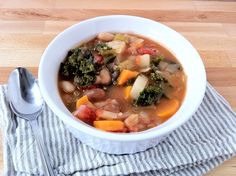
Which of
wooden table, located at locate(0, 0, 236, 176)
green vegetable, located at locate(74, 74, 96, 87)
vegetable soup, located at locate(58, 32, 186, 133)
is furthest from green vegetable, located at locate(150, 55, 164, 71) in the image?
wooden table, located at locate(0, 0, 236, 176)

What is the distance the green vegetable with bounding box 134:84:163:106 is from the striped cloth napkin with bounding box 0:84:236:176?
0.55 feet

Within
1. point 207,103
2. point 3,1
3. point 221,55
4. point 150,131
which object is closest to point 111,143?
point 150,131

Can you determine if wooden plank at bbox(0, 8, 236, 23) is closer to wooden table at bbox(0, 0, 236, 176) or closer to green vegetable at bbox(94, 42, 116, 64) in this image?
wooden table at bbox(0, 0, 236, 176)

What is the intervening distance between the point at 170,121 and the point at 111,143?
205mm

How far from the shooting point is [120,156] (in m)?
1.39

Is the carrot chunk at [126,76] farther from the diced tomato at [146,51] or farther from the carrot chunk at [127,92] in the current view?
the diced tomato at [146,51]

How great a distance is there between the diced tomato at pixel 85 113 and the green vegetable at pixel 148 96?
0.16 meters

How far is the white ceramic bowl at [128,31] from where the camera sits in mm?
1233

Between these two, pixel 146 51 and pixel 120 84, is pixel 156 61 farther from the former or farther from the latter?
pixel 120 84

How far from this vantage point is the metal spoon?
1.44m

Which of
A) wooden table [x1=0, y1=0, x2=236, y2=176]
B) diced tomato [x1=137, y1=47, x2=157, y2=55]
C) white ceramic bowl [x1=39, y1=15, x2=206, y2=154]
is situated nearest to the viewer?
white ceramic bowl [x1=39, y1=15, x2=206, y2=154]

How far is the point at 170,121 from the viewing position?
1299mm

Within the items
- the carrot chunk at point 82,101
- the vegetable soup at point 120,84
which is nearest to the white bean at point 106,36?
the vegetable soup at point 120,84

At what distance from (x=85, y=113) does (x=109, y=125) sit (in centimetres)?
9
